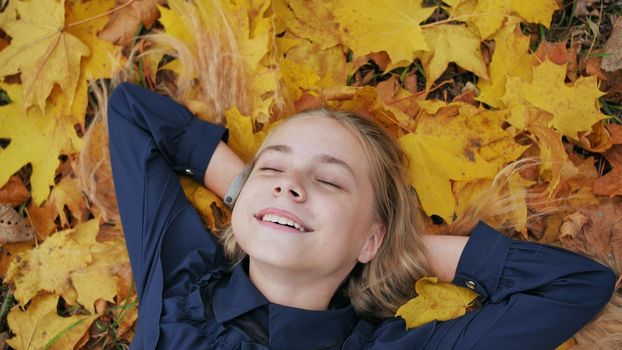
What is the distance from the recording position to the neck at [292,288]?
2207mm

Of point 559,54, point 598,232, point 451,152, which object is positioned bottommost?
point 598,232

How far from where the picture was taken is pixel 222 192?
2535 mm

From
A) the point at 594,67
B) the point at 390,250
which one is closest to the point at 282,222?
the point at 390,250

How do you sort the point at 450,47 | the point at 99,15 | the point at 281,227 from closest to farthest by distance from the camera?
the point at 281,227
the point at 450,47
the point at 99,15

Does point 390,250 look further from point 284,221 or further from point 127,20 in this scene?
point 127,20

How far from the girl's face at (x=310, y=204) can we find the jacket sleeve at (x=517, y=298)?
1.05ft

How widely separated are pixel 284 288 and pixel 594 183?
122cm

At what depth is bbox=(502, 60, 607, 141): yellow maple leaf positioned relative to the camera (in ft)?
8.02

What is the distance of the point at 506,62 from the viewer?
2576 millimetres

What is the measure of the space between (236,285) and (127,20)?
1230mm

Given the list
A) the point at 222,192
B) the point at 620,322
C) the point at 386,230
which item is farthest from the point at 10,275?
the point at 620,322

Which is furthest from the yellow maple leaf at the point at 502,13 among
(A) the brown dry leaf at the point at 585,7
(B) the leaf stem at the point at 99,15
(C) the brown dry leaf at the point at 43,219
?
(C) the brown dry leaf at the point at 43,219

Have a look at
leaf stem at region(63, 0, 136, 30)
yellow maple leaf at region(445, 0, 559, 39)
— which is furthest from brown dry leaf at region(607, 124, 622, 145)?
leaf stem at region(63, 0, 136, 30)

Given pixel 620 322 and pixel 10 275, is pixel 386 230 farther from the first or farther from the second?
pixel 10 275
